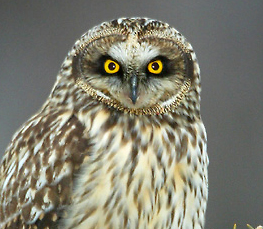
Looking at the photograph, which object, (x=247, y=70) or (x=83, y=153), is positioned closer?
(x=83, y=153)

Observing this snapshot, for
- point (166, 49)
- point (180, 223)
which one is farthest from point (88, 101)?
point (180, 223)

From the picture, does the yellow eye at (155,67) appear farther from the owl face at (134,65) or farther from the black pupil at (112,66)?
the black pupil at (112,66)

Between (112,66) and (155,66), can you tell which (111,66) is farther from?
(155,66)

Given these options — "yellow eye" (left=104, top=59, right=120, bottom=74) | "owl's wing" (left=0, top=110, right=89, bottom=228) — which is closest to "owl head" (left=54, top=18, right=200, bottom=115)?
"yellow eye" (left=104, top=59, right=120, bottom=74)

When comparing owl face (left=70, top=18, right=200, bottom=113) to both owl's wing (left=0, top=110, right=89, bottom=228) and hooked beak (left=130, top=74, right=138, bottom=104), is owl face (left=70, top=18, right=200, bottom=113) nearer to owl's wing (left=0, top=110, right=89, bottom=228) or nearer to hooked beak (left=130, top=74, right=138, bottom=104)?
hooked beak (left=130, top=74, right=138, bottom=104)

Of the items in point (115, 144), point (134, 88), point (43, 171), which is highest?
point (134, 88)

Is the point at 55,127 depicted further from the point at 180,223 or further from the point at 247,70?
the point at 247,70

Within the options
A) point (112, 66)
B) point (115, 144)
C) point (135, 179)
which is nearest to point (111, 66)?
point (112, 66)
